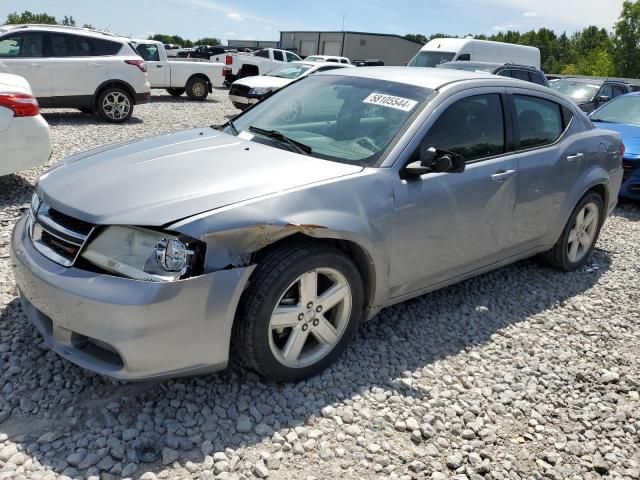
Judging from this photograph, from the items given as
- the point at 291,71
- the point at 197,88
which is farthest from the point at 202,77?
the point at 291,71

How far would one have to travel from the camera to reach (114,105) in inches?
441

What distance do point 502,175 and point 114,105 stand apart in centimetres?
927

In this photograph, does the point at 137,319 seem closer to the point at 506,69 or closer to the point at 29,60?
the point at 29,60

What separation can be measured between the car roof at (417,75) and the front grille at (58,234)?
2.24 metres

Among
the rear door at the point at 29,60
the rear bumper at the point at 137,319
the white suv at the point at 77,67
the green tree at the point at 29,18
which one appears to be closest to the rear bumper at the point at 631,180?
the rear bumper at the point at 137,319

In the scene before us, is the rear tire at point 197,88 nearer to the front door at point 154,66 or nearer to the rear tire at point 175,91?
the rear tire at point 175,91

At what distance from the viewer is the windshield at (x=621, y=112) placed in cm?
877

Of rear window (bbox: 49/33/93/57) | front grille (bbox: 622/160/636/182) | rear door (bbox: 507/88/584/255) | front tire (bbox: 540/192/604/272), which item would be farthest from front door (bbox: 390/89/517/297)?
rear window (bbox: 49/33/93/57)

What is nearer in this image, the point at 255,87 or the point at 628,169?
the point at 628,169

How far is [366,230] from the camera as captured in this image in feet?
10.1

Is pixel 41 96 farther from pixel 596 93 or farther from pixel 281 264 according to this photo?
pixel 596 93

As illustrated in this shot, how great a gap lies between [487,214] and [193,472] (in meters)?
2.47

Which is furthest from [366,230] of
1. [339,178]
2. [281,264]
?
[281,264]

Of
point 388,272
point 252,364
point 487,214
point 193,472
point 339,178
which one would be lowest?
point 193,472
